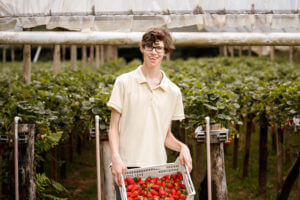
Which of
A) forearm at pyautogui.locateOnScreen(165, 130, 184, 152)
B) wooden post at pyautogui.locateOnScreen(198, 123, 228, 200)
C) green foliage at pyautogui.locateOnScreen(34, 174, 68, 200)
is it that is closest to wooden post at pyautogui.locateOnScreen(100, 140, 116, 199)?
green foliage at pyautogui.locateOnScreen(34, 174, 68, 200)

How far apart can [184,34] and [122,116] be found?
1960 millimetres

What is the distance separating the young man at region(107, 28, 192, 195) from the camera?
2566 mm

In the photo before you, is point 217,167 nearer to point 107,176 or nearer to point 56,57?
point 107,176

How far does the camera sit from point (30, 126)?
331 cm

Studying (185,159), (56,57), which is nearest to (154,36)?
(185,159)

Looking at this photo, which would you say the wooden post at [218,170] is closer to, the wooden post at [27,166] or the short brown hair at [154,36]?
the short brown hair at [154,36]

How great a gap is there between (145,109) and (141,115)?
5cm

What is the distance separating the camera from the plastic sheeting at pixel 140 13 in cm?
425

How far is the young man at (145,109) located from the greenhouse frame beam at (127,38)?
1.52 m

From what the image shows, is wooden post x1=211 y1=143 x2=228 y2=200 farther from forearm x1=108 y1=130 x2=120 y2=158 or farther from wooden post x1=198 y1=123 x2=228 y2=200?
forearm x1=108 y1=130 x2=120 y2=158

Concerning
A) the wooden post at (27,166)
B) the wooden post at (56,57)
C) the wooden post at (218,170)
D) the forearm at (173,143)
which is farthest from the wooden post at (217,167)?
the wooden post at (56,57)

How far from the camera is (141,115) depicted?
103 inches

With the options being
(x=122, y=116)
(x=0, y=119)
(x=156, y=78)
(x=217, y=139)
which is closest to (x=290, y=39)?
(x=217, y=139)

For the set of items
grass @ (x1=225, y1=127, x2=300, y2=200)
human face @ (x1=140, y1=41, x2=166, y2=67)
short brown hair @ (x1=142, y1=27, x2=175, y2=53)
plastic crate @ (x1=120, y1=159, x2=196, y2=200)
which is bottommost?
grass @ (x1=225, y1=127, x2=300, y2=200)
